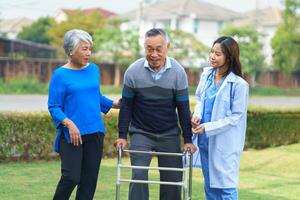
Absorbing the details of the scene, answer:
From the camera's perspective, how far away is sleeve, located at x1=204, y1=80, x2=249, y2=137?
18.7ft

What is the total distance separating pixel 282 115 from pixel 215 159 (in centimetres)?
829

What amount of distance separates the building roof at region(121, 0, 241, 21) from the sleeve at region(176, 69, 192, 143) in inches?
2376

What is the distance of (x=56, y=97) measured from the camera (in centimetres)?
575

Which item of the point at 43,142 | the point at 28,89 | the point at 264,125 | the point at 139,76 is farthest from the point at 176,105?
the point at 28,89

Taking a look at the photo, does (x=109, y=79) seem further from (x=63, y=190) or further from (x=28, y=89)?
(x=63, y=190)

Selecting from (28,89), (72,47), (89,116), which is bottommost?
(28,89)

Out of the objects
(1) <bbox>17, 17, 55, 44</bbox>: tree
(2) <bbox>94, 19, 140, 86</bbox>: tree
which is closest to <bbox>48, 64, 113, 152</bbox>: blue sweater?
(2) <bbox>94, 19, 140, 86</bbox>: tree

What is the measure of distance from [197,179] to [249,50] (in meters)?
33.7

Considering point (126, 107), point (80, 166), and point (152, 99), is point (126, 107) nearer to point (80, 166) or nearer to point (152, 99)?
point (152, 99)

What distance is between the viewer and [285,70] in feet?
150

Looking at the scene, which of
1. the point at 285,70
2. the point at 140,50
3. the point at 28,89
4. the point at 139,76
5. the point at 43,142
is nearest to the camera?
the point at 139,76

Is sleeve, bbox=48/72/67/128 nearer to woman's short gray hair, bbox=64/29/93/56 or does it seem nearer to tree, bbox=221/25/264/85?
woman's short gray hair, bbox=64/29/93/56

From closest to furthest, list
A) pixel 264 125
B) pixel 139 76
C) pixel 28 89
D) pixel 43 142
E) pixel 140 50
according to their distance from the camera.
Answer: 1. pixel 139 76
2. pixel 43 142
3. pixel 264 125
4. pixel 28 89
5. pixel 140 50

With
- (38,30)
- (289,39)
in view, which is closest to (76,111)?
(289,39)
